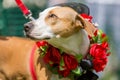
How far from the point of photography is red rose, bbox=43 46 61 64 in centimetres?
439

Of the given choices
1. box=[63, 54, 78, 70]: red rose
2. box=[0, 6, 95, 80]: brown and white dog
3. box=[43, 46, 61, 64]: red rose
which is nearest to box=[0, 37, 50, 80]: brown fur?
box=[0, 6, 95, 80]: brown and white dog

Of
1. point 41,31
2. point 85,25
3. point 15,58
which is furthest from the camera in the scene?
point 15,58

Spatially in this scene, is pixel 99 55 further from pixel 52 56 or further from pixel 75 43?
pixel 52 56

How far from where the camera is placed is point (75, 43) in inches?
174

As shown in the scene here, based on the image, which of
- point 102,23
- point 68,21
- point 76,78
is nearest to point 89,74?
point 76,78

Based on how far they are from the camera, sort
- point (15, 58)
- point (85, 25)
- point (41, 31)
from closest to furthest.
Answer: point (41, 31)
point (85, 25)
point (15, 58)

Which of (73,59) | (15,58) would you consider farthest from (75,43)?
(15,58)

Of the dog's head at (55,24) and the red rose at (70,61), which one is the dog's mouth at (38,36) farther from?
the red rose at (70,61)

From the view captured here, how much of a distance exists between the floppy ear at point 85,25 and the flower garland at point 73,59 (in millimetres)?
37

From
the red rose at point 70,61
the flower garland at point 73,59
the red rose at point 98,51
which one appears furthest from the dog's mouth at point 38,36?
the red rose at point 98,51

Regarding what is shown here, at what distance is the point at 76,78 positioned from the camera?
4488 mm

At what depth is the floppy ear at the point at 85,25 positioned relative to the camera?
4336 millimetres

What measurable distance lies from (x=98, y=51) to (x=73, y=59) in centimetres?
19

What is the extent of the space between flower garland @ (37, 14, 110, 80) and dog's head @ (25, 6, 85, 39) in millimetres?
133
